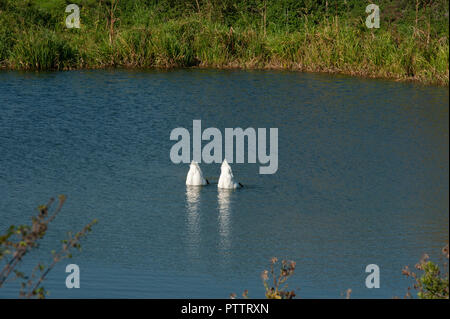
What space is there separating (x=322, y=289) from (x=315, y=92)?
11909 millimetres

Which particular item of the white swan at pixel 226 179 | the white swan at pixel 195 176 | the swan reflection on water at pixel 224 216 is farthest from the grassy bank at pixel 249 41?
the swan reflection on water at pixel 224 216

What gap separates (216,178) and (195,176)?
2.41ft

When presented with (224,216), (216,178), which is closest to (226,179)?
(216,178)

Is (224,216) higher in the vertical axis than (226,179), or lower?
lower

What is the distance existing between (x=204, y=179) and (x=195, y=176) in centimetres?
22

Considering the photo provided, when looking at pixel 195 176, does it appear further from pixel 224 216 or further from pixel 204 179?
pixel 224 216

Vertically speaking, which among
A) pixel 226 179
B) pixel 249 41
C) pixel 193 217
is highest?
pixel 249 41

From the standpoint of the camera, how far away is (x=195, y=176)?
12.5m

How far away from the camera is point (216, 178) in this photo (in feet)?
43.1

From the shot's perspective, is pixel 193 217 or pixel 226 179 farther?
pixel 226 179

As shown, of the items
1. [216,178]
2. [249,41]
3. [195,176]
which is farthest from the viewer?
[249,41]

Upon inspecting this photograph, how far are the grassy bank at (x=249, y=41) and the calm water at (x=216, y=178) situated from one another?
2.80 ft

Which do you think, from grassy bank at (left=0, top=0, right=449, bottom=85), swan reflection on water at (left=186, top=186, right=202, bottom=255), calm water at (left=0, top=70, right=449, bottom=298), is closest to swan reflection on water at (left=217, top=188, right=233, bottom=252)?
calm water at (left=0, top=70, right=449, bottom=298)

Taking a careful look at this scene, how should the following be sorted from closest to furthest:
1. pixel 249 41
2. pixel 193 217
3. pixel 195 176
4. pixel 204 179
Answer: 1. pixel 193 217
2. pixel 195 176
3. pixel 204 179
4. pixel 249 41
